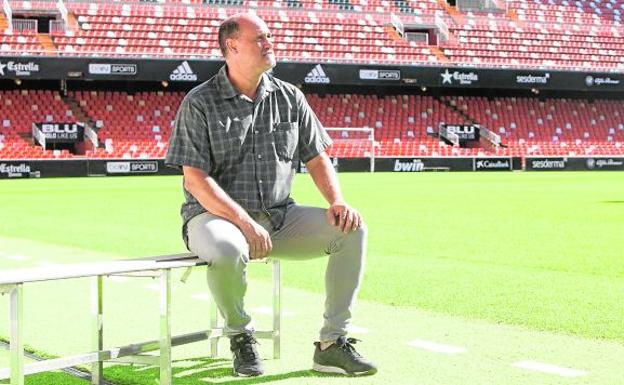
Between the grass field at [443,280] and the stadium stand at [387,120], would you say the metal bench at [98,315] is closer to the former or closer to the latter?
the grass field at [443,280]

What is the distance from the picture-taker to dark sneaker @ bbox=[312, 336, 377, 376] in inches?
189

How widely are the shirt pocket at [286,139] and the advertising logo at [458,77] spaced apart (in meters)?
45.7

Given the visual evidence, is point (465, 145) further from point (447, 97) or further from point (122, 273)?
point (122, 273)

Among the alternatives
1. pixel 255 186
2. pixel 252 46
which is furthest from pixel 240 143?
pixel 252 46

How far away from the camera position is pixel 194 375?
4.88m

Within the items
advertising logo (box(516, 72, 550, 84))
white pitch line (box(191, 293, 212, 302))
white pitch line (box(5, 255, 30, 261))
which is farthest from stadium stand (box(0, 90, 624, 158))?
white pitch line (box(191, 293, 212, 302))

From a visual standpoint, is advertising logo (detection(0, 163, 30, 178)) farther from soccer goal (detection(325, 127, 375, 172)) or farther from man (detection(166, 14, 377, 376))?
man (detection(166, 14, 377, 376))

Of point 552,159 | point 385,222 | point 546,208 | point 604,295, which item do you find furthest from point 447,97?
point 604,295

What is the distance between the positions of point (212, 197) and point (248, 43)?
91 centimetres

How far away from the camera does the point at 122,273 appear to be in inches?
172

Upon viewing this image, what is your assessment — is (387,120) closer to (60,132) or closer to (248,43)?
(60,132)

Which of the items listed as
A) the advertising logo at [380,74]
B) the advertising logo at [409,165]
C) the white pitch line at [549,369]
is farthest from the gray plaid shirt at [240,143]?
the advertising logo at [380,74]

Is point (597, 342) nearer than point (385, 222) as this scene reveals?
Yes

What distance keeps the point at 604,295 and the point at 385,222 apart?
30.1ft
